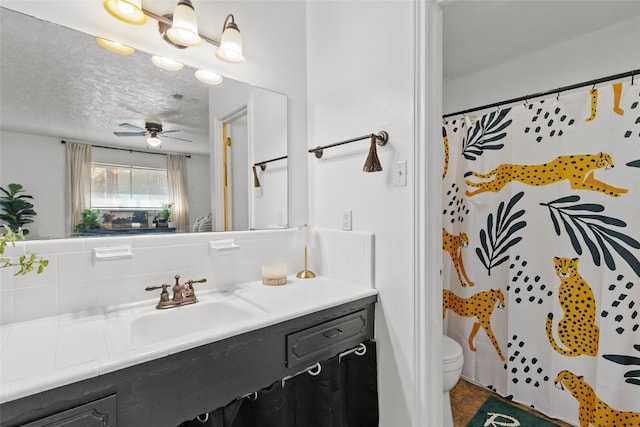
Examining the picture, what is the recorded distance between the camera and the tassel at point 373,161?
1.33m

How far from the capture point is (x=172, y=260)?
1289 mm

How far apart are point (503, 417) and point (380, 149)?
5.81 feet

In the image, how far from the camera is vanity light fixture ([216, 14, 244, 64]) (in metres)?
1.37

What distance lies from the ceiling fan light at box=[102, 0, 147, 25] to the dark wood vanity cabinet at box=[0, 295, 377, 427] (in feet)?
4.05

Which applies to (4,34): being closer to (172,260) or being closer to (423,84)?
(172,260)

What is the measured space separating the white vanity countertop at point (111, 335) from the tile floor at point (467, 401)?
1.13 metres

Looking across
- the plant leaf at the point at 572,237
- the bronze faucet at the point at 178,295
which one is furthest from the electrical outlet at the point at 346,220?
the plant leaf at the point at 572,237

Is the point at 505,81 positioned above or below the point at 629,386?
above

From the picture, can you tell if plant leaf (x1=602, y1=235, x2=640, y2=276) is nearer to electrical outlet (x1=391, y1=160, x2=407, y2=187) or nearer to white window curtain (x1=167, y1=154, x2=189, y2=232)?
electrical outlet (x1=391, y1=160, x2=407, y2=187)

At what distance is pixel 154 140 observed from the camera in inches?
50.8

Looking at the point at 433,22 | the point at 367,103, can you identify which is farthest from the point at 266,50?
the point at 433,22

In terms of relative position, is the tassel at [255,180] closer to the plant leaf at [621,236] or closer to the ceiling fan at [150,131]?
the ceiling fan at [150,131]


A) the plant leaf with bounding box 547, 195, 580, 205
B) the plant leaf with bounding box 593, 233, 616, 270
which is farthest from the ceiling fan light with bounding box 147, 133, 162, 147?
the plant leaf with bounding box 593, 233, 616, 270

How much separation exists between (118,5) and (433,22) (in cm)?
124
